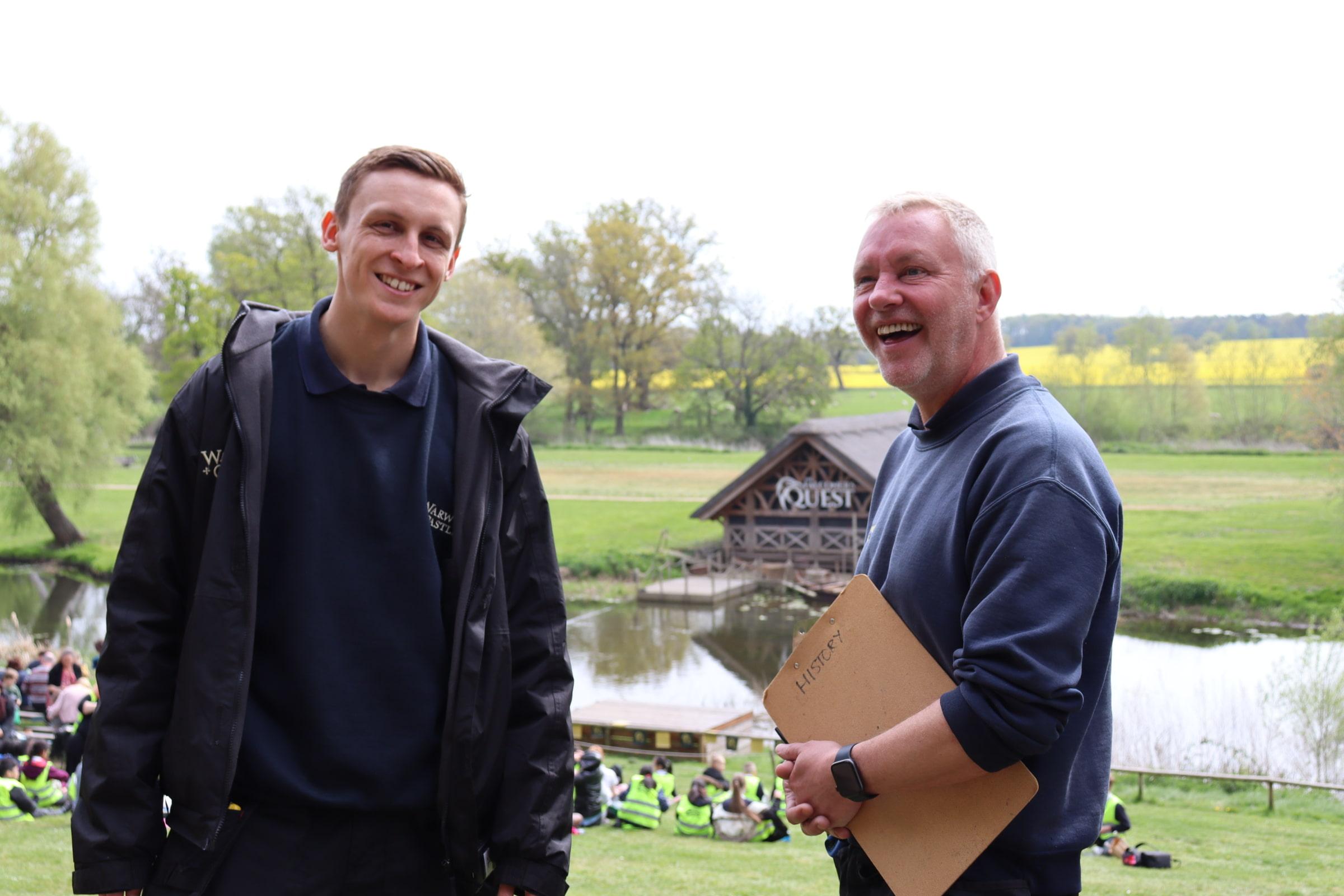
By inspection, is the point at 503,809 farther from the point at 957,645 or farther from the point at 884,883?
the point at 957,645

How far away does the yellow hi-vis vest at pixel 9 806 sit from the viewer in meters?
9.55

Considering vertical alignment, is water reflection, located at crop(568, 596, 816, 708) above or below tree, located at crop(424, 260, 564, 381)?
below

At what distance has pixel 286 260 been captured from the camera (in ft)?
141

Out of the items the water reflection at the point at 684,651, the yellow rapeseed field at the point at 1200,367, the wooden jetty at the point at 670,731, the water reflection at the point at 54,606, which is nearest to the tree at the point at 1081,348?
the yellow rapeseed field at the point at 1200,367

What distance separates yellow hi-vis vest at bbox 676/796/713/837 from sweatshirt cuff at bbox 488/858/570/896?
8.41 metres

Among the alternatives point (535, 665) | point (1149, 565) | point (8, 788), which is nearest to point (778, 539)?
point (1149, 565)

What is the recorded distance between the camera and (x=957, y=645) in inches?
91.7

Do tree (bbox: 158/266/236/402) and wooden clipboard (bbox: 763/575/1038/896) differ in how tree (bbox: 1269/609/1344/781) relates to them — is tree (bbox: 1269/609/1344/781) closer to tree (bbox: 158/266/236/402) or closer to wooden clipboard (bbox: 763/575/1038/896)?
wooden clipboard (bbox: 763/575/1038/896)

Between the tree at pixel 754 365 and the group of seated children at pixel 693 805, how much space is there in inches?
1996

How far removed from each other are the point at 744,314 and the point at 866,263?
62.2 metres

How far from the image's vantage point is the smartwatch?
226 cm

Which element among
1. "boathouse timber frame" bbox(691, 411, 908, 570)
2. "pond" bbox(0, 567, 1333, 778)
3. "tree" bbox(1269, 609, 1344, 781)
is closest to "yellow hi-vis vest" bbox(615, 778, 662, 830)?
"pond" bbox(0, 567, 1333, 778)

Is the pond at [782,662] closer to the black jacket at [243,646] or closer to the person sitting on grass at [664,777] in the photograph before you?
the person sitting on grass at [664,777]

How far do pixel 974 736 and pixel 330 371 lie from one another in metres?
1.52
